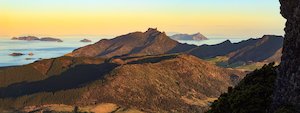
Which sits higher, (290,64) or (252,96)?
(290,64)

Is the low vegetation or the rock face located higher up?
the rock face

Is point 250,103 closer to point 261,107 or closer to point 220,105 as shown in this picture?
point 261,107

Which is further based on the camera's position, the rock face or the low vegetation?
the low vegetation

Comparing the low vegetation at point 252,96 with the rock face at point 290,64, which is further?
the low vegetation at point 252,96

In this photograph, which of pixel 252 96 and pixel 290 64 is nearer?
pixel 290 64

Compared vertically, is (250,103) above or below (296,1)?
below

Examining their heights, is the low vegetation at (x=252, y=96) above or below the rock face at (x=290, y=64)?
below

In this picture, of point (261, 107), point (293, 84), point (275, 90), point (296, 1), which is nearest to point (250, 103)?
point (261, 107)

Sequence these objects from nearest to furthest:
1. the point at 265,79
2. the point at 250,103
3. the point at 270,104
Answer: the point at 270,104 < the point at 250,103 < the point at 265,79
